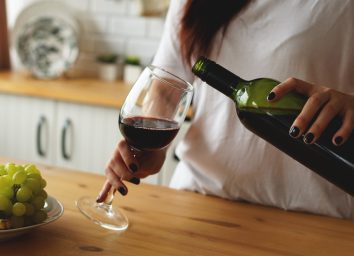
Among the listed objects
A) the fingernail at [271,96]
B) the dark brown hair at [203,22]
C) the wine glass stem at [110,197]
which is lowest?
the wine glass stem at [110,197]

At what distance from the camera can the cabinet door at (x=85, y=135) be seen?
202 centimetres

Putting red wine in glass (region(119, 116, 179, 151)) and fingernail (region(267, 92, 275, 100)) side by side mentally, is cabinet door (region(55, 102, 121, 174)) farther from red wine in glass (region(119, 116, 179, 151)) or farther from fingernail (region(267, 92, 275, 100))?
fingernail (region(267, 92, 275, 100))

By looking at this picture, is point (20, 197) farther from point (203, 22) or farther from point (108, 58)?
point (108, 58)

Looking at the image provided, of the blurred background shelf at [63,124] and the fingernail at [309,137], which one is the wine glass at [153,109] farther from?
the blurred background shelf at [63,124]

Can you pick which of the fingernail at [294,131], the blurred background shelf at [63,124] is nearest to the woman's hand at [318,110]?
the fingernail at [294,131]

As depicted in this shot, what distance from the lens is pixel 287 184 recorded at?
1031 millimetres

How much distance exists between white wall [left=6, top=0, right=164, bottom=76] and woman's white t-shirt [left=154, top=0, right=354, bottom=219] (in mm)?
1416

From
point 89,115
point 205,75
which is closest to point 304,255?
point 205,75

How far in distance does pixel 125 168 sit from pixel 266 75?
34cm

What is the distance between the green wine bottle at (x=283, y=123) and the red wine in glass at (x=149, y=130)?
0.09 metres

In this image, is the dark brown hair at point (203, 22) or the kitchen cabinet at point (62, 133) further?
the kitchen cabinet at point (62, 133)

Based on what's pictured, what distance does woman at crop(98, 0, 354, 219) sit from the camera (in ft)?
3.25

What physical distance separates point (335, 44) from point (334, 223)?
33cm

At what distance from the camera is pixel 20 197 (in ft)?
2.27
